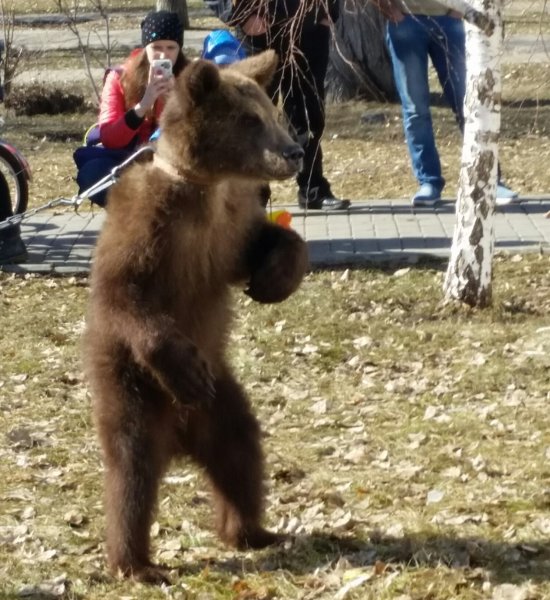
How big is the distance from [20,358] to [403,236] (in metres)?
3.49

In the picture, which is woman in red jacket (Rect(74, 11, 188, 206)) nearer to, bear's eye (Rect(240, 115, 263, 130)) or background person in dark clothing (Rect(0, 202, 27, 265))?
background person in dark clothing (Rect(0, 202, 27, 265))

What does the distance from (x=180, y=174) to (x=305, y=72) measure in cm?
614

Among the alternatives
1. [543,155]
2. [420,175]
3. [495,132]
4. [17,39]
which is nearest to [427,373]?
[495,132]

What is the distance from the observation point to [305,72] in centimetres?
1046

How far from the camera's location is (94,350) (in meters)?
4.64

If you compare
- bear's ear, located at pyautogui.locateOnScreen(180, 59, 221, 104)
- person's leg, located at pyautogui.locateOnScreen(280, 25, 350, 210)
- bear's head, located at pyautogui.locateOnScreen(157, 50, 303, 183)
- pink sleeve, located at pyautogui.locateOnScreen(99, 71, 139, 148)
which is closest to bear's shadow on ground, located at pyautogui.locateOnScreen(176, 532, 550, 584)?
bear's head, located at pyautogui.locateOnScreen(157, 50, 303, 183)

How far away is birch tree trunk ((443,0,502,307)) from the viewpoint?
7520 millimetres

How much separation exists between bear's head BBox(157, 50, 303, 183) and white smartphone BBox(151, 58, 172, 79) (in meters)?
3.19

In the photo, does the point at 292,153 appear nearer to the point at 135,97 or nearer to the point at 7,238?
the point at 135,97

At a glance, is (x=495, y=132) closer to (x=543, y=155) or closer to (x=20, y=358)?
(x=20, y=358)

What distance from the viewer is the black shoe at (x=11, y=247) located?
9672 mm

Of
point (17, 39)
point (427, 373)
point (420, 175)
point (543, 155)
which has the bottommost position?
point (17, 39)

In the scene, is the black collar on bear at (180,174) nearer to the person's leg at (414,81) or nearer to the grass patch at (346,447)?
the grass patch at (346,447)

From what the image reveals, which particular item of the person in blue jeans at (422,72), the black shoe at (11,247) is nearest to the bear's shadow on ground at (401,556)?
the black shoe at (11,247)
